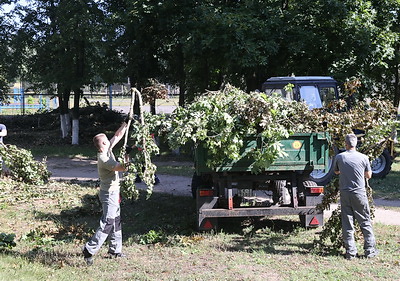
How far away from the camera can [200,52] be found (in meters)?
16.5

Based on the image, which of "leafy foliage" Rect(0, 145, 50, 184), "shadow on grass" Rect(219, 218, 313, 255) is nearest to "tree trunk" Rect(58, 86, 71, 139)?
"leafy foliage" Rect(0, 145, 50, 184)

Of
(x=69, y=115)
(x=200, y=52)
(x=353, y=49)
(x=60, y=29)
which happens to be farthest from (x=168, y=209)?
(x=69, y=115)

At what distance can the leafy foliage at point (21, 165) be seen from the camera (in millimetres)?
12586

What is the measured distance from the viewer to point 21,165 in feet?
41.7

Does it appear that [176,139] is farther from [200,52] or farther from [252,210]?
[200,52]

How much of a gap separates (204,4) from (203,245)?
11.7 meters

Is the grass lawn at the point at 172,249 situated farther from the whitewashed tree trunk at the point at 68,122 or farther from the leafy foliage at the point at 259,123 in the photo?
the whitewashed tree trunk at the point at 68,122

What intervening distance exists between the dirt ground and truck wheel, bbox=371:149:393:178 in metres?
2.86

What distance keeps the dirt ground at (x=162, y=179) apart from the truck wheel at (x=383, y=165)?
2.86 m

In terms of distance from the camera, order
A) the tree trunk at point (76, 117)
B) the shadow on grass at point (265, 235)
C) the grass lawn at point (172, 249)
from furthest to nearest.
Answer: the tree trunk at point (76, 117) < the shadow on grass at point (265, 235) < the grass lawn at point (172, 249)

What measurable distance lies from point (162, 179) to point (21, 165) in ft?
13.2

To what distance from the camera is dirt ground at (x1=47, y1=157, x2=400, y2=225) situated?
9.72 metres

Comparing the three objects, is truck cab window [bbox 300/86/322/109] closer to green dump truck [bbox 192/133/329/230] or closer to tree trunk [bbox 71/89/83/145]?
green dump truck [bbox 192/133/329/230]

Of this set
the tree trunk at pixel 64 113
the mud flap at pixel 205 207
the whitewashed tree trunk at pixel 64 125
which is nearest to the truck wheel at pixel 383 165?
the mud flap at pixel 205 207
